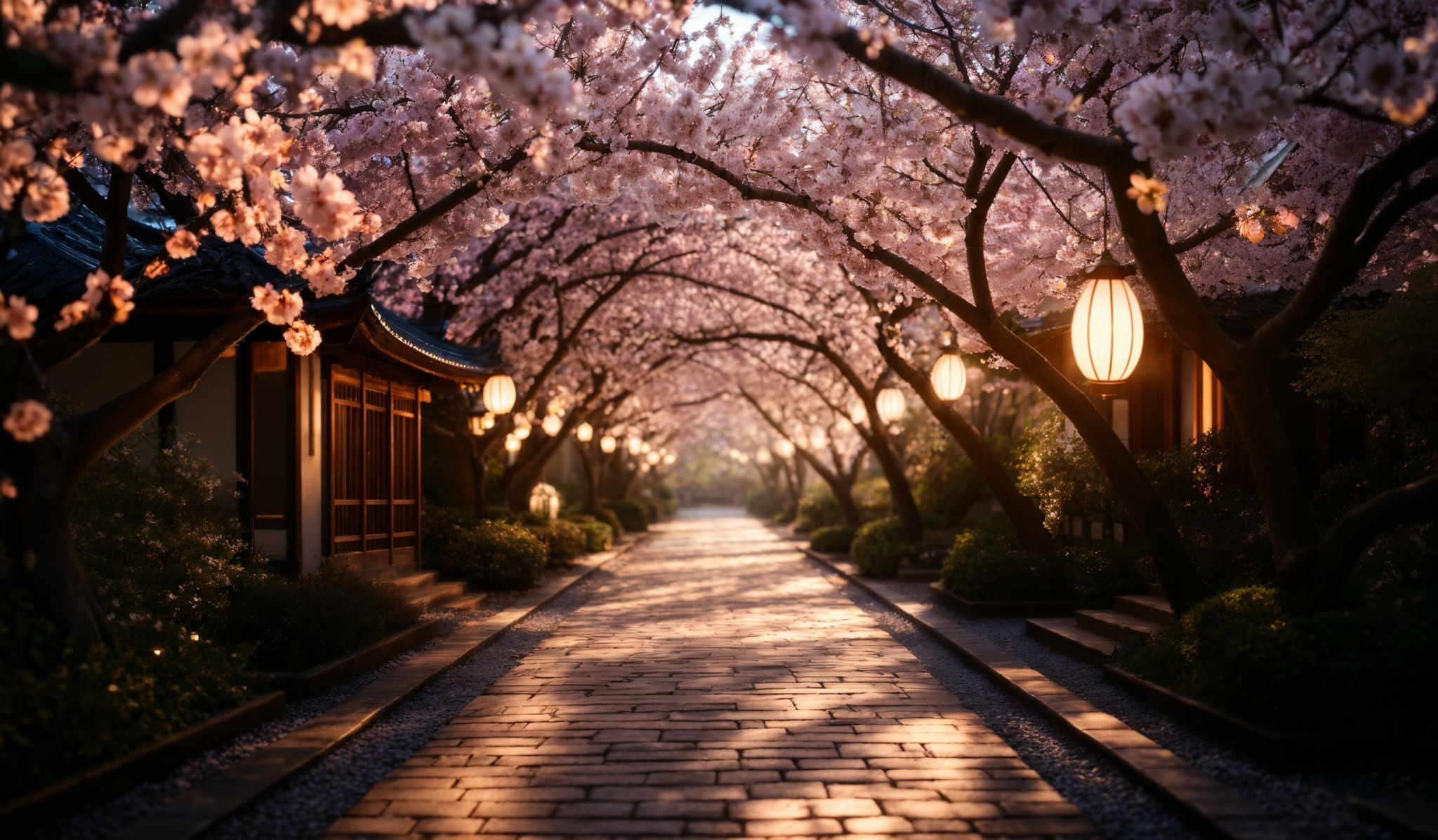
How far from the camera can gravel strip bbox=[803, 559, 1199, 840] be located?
16.2 feet

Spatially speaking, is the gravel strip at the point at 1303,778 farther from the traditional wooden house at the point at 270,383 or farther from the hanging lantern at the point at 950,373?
the hanging lantern at the point at 950,373

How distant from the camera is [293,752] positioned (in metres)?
6.04

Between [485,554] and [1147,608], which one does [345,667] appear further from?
[485,554]

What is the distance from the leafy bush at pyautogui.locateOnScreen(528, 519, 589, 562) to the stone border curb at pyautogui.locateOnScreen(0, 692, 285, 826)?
42.4 ft

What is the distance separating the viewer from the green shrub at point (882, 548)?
1822cm

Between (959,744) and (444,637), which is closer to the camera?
(959,744)

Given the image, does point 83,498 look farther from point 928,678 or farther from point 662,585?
point 662,585

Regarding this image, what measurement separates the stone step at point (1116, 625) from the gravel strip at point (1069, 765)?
134 cm

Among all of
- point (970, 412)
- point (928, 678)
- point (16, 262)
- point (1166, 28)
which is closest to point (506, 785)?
point (928, 678)

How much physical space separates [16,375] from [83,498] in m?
2.65

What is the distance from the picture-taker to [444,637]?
437 inches

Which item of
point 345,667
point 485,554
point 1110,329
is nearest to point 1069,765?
point 1110,329

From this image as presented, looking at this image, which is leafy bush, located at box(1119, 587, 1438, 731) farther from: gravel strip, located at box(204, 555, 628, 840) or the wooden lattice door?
the wooden lattice door

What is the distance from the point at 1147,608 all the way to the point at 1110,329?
117 inches
